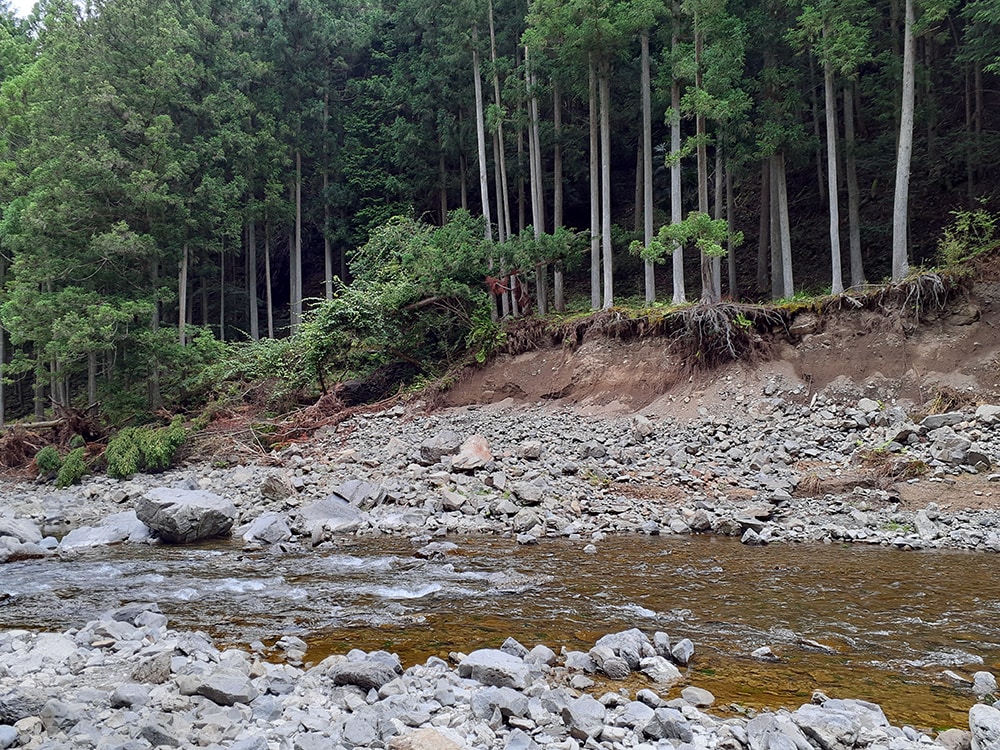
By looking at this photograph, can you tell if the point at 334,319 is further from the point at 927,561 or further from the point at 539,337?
the point at 927,561

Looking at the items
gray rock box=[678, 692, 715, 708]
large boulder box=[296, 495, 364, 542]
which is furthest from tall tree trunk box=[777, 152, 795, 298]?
→ gray rock box=[678, 692, 715, 708]

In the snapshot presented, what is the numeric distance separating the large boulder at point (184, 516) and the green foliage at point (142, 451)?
631 centimetres

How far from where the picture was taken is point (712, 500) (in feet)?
36.4

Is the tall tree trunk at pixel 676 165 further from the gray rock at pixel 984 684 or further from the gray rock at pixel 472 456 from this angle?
the gray rock at pixel 984 684

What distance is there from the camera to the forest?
17922 millimetres

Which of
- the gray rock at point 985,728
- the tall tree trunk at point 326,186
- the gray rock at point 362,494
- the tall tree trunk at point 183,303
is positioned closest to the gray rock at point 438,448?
the gray rock at point 362,494

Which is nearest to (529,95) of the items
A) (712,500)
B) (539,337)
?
(539,337)

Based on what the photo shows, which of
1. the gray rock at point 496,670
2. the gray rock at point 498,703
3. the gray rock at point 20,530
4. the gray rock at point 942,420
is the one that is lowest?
the gray rock at point 20,530

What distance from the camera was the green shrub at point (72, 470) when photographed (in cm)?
1678

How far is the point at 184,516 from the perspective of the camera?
10.5 metres

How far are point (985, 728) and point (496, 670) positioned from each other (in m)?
2.79

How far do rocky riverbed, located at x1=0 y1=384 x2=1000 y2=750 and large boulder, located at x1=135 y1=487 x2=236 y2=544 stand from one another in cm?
4

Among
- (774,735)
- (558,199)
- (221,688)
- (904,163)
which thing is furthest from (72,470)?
(904,163)

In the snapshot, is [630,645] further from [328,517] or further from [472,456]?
[472,456]
